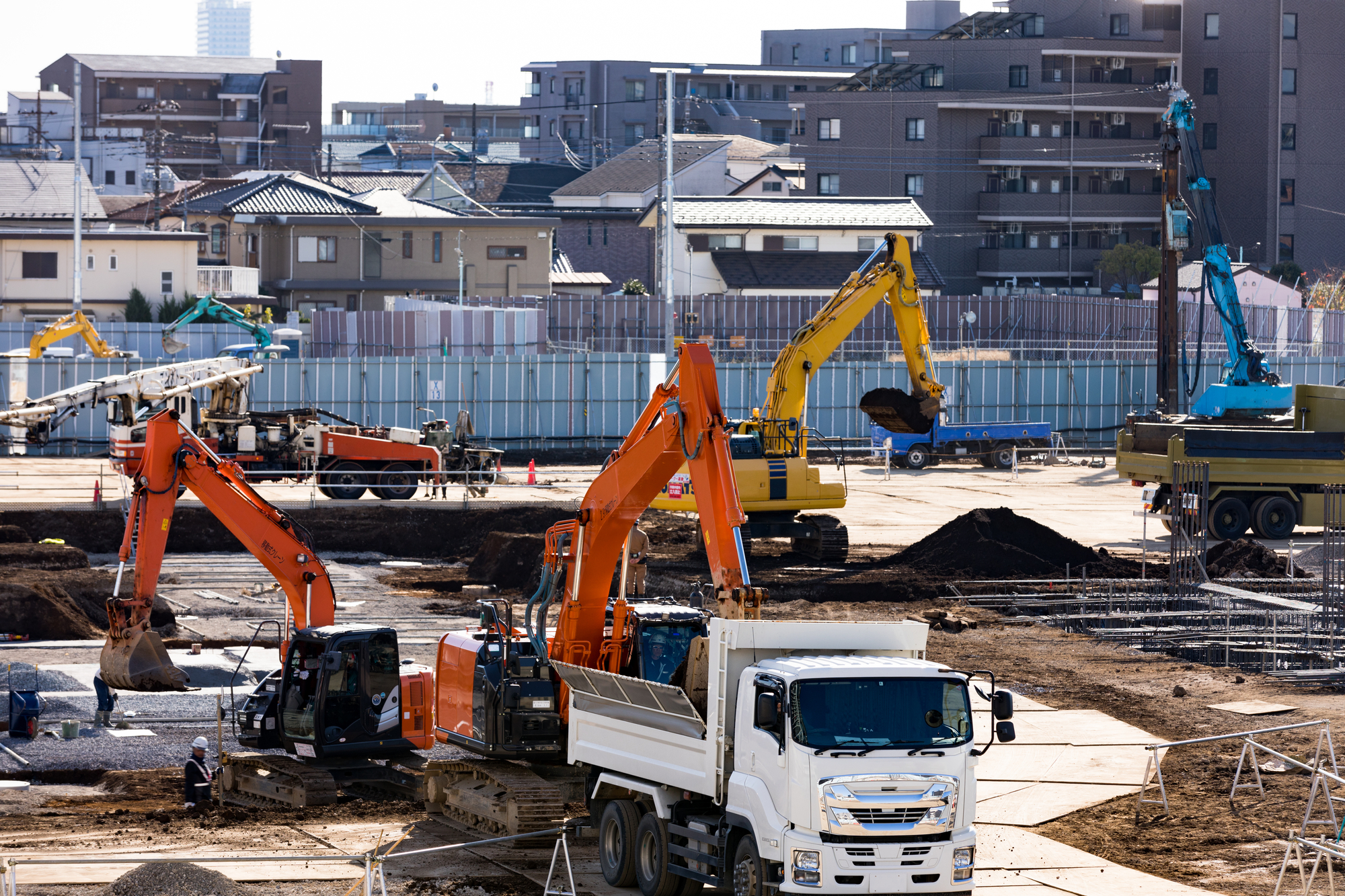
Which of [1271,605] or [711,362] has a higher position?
[711,362]

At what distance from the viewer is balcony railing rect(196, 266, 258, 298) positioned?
6994 cm

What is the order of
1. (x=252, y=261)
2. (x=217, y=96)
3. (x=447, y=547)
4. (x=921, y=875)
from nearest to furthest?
(x=921, y=875) → (x=447, y=547) → (x=252, y=261) → (x=217, y=96)

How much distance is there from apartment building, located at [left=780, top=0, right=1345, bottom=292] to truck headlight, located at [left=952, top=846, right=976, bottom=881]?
78.5 m

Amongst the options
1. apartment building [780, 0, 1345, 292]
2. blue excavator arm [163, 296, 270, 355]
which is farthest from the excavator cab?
apartment building [780, 0, 1345, 292]

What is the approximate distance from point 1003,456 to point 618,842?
39268mm

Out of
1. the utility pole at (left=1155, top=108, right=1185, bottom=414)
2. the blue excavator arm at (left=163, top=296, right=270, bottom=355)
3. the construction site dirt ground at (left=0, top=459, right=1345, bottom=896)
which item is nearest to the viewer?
the construction site dirt ground at (left=0, top=459, right=1345, bottom=896)

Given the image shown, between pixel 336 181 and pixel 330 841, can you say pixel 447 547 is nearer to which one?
pixel 330 841

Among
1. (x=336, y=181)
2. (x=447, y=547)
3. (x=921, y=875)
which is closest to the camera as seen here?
(x=921, y=875)

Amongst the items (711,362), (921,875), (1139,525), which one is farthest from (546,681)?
(1139,525)

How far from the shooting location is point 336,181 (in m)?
93.1

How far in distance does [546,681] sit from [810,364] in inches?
736

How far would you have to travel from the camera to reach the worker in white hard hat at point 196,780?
1722 cm

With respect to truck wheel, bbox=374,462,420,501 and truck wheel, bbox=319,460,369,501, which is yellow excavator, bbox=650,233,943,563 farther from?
truck wheel, bbox=319,460,369,501

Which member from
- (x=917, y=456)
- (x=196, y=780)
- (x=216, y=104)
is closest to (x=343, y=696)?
(x=196, y=780)
